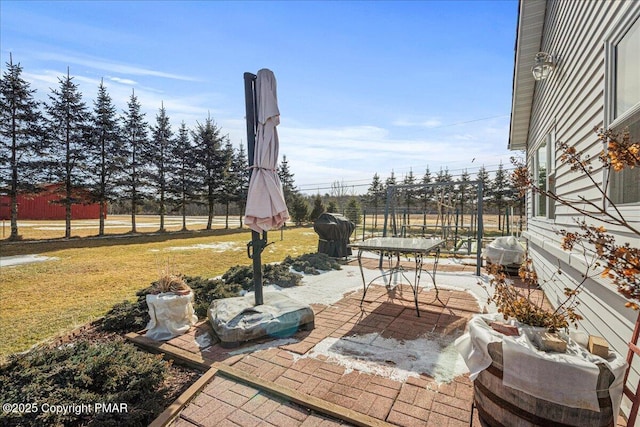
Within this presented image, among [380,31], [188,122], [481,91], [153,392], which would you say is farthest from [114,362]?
[188,122]

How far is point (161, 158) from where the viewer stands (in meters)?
17.6

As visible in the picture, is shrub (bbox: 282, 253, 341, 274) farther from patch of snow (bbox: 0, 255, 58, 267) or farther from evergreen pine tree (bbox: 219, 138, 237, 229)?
evergreen pine tree (bbox: 219, 138, 237, 229)

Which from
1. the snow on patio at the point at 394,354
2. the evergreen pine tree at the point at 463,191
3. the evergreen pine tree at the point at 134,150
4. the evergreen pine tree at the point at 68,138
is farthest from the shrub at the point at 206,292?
the evergreen pine tree at the point at 134,150

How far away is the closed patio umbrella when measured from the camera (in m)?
3.11

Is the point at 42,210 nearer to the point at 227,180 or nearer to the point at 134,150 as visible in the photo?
the point at 134,150

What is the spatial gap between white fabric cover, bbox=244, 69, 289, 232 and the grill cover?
4474 mm

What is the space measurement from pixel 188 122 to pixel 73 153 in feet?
22.9

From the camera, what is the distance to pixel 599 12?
255 centimetres

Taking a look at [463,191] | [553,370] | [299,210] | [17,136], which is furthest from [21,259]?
[463,191]

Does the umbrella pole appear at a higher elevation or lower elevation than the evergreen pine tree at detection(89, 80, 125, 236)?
lower

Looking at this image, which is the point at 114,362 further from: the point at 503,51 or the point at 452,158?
the point at 452,158

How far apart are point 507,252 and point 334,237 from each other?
12.3ft

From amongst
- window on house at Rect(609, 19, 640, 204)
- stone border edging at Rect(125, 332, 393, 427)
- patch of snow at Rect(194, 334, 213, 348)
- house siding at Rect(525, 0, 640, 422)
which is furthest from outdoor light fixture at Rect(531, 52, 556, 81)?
patch of snow at Rect(194, 334, 213, 348)

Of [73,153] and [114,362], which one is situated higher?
[73,153]
